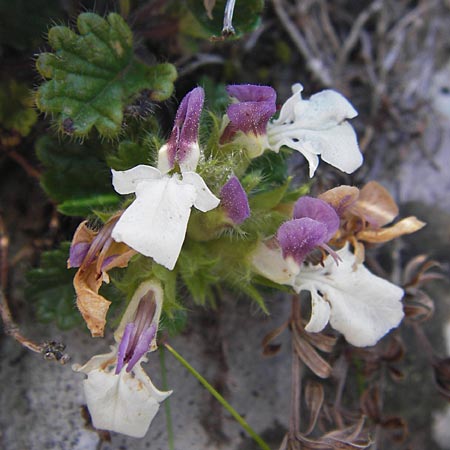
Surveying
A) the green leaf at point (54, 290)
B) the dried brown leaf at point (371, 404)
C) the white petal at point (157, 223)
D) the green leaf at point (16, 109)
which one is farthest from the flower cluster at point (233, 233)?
the green leaf at point (16, 109)

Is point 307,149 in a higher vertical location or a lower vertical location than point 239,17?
lower

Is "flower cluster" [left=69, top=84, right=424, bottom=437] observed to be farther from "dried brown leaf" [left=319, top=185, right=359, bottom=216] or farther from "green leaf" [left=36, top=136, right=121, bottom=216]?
"green leaf" [left=36, top=136, right=121, bottom=216]

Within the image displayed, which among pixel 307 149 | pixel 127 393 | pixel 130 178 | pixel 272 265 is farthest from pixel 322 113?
pixel 127 393

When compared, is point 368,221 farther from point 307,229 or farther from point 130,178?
point 130,178

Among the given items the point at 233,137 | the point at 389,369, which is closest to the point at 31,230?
the point at 233,137

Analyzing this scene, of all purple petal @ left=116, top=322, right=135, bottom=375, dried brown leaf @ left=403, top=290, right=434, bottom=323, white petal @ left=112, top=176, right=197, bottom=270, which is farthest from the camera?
dried brown leaf @ left=403, top=290, right=434, bottom=323

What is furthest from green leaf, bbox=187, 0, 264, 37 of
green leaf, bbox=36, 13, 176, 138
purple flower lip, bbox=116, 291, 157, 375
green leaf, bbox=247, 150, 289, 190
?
purple flower lip, bbox=116, 291, 157, 375

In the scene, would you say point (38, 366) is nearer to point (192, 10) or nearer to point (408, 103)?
point (192, 10)

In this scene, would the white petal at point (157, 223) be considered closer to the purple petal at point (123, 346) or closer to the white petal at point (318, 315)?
the purple petal at point (123, 346)
